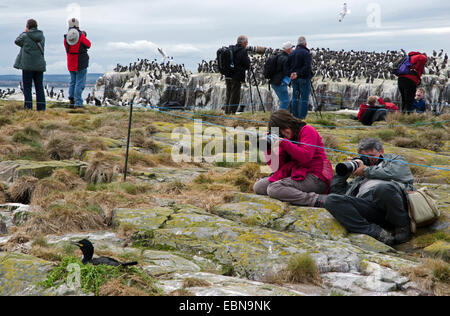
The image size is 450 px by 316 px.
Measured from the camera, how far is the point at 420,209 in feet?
17.1

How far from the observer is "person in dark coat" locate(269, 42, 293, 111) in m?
12.6

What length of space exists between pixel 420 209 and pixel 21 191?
17.0 ft

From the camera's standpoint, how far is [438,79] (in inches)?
1307

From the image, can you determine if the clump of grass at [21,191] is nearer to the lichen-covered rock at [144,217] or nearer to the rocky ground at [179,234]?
the rocky ground at [179,234]

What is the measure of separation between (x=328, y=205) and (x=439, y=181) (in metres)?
2.94

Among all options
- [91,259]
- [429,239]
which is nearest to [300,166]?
[429,239]

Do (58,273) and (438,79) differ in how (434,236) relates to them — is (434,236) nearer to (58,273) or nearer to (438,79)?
(58,273)

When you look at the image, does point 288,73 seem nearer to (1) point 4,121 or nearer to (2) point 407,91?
(2) point 407,91

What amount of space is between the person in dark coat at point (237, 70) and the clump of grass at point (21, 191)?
7783 millimetres

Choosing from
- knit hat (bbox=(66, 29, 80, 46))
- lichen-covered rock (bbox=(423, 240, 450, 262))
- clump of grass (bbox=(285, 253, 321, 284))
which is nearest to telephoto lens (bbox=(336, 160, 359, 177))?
lichen-covered rock (bbox=(423, 240, 450, 262))

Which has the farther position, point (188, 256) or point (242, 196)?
point (242, 196)

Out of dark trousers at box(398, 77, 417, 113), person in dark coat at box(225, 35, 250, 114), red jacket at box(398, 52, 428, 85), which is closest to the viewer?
red jacket at box(398, 52, 428, 85)

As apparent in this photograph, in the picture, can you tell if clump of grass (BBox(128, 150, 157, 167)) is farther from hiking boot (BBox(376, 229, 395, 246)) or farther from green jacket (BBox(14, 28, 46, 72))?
green jacket (BBox(14, 28, 46, 72))
